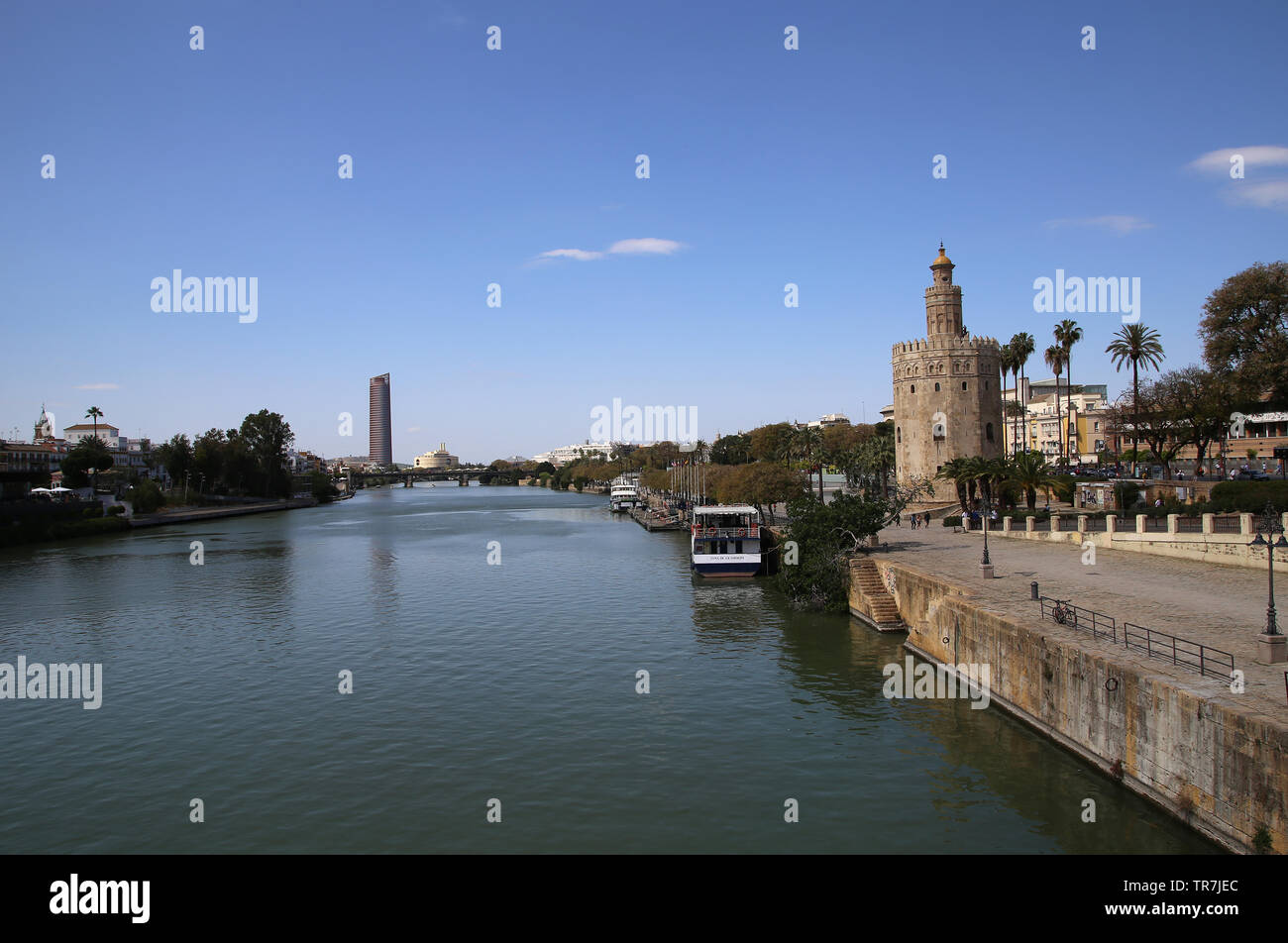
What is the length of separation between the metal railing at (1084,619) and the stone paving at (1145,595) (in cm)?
23

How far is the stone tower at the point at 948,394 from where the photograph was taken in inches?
2485

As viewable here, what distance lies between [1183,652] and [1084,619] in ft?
15.0

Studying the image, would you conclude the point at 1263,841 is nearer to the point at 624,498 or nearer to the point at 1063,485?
the point at 1063,485

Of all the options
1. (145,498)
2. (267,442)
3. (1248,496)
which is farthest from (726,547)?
(267,442)

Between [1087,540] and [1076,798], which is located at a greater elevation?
[1087,540]

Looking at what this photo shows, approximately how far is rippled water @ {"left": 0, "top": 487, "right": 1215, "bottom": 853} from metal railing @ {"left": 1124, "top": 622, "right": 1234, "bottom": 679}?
2.87 meters

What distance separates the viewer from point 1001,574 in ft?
101

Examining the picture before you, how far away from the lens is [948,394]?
6328cm

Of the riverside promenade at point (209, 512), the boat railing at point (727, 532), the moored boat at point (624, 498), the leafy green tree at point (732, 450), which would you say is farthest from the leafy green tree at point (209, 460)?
the boat railing at point (727, 532)

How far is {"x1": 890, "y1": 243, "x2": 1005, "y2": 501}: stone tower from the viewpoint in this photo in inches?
2485

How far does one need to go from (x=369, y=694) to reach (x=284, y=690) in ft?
10.4

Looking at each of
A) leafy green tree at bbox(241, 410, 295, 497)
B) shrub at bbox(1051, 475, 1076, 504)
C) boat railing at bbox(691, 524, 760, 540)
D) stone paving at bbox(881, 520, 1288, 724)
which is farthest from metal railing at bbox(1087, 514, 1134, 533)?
leafy green tree at bbox(241, 410, 295, 497)

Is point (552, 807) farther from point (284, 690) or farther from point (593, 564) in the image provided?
point (593, 564)

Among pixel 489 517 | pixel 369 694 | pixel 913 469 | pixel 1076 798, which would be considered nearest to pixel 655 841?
pixel 1076 798
